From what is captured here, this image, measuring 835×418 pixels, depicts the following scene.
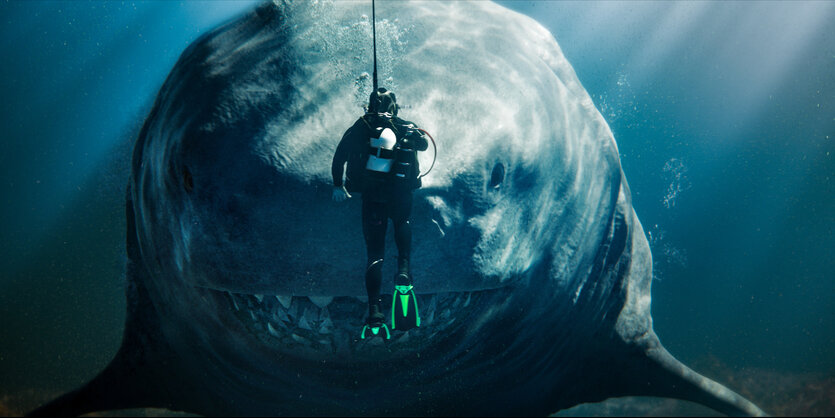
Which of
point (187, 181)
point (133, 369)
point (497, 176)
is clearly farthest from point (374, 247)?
point (133, 369)

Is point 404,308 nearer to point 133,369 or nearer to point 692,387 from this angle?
point 133,369

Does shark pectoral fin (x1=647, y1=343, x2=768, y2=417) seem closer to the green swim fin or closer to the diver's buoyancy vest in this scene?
the green swim fin

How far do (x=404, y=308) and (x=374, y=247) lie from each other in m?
0.29

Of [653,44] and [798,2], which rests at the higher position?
[798,2]

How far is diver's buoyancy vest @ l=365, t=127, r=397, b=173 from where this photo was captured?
1645mm

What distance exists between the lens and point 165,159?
197cm

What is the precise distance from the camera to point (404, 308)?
1700mm

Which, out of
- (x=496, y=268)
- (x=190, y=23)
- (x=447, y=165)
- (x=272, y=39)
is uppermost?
(x=190, y=23)

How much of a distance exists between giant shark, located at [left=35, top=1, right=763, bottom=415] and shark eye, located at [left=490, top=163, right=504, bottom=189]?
0.11 ft

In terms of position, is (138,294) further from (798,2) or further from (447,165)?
(798,2)

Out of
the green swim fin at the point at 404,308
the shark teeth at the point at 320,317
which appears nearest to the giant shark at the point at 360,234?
the shark teeth at the point at 320,317

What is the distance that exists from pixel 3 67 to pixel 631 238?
43244 millimetres

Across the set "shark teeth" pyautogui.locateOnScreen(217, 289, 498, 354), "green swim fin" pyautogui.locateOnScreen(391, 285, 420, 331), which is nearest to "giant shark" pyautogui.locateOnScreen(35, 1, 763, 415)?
"shark teeth" pyautogui.locateOnScreen(217, 289, 498, 354)

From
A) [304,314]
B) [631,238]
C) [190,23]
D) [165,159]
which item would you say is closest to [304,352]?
[304,314]
